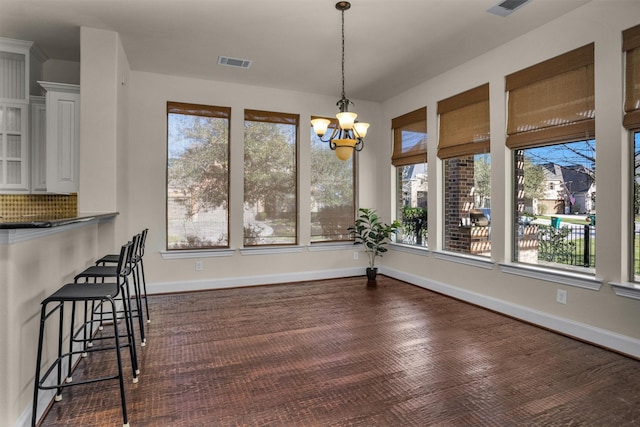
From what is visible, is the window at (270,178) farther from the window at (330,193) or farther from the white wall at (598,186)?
the white wall at (598,186)

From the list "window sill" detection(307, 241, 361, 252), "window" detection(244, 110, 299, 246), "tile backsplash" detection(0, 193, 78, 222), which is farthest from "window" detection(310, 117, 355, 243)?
"tile backsplash" detection(0, 193, 78, 222)

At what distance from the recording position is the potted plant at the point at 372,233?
5957mm

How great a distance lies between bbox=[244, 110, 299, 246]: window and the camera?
5625mm

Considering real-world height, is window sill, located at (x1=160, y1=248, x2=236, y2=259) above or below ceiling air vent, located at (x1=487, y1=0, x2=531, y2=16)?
below

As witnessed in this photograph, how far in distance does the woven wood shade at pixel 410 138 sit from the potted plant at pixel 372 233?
3.29 feet

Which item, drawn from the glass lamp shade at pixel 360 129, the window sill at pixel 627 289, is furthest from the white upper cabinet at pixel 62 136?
the window sill at pixel 627 289

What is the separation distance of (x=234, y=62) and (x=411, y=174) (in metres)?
3.13

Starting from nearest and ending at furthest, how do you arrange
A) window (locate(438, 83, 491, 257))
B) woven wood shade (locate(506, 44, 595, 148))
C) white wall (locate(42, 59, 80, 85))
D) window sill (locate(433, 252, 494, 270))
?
woven wood shade (locate(506, 44, 595, 148))
window sill (locate(433, 252, 494, 270))
window (locate(438, 83, 491, 257))
white wall (locate(42, 59, 80, 85))

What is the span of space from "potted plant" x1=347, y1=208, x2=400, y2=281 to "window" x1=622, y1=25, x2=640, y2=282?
3.12 m

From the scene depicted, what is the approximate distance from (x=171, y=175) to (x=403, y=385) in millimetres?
4148

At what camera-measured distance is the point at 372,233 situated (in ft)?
19.9

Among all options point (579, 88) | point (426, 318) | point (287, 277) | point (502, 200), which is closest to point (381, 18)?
point (579, 88)

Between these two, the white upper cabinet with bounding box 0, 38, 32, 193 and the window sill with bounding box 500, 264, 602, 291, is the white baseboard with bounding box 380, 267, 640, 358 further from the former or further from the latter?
the white upper cabinet with bounding box 0, 38, 32, 193

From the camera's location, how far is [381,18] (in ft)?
11.8
